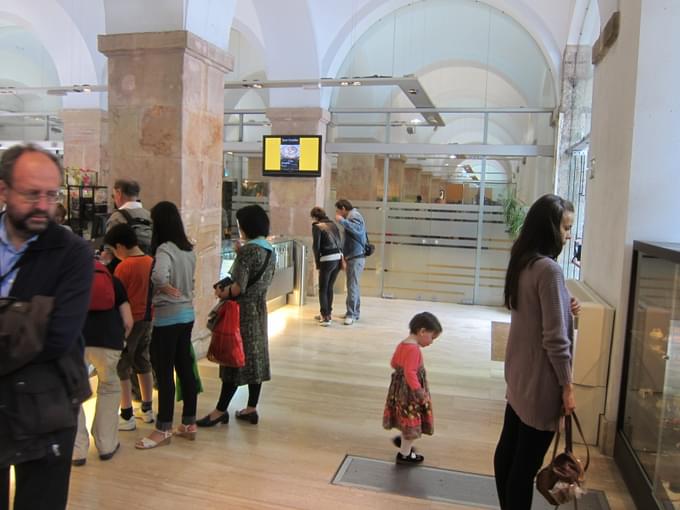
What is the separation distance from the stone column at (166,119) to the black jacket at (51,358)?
12.3 feet

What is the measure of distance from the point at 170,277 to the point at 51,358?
6.56 ft

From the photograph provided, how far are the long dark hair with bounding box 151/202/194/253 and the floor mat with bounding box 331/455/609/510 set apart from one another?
5.98ft

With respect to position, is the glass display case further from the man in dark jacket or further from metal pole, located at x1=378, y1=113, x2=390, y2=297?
metal pole, located at x1=378, y1=113, x2=390, y2=297

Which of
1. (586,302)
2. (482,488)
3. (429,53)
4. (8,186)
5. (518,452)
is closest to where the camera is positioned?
(8,186)

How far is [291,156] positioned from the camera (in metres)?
9.94

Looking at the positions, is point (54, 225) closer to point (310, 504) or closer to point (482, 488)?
point (310, 504)

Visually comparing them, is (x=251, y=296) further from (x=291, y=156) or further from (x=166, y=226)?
(x=291, y=156)

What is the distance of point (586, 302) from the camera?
4.16 meters

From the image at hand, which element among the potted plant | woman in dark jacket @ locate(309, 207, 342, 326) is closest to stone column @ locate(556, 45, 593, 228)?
the potted plant

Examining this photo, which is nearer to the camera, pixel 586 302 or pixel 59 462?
pixel 59 462

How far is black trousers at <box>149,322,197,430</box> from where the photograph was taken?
12.2 ft

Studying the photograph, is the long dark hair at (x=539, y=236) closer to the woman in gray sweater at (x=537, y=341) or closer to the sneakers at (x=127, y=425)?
the woman in gray sweater at (x=537, y=341)

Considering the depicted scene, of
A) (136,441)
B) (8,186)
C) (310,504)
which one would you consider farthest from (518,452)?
(136,441)

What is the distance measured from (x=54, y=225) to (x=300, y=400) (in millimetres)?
3359
